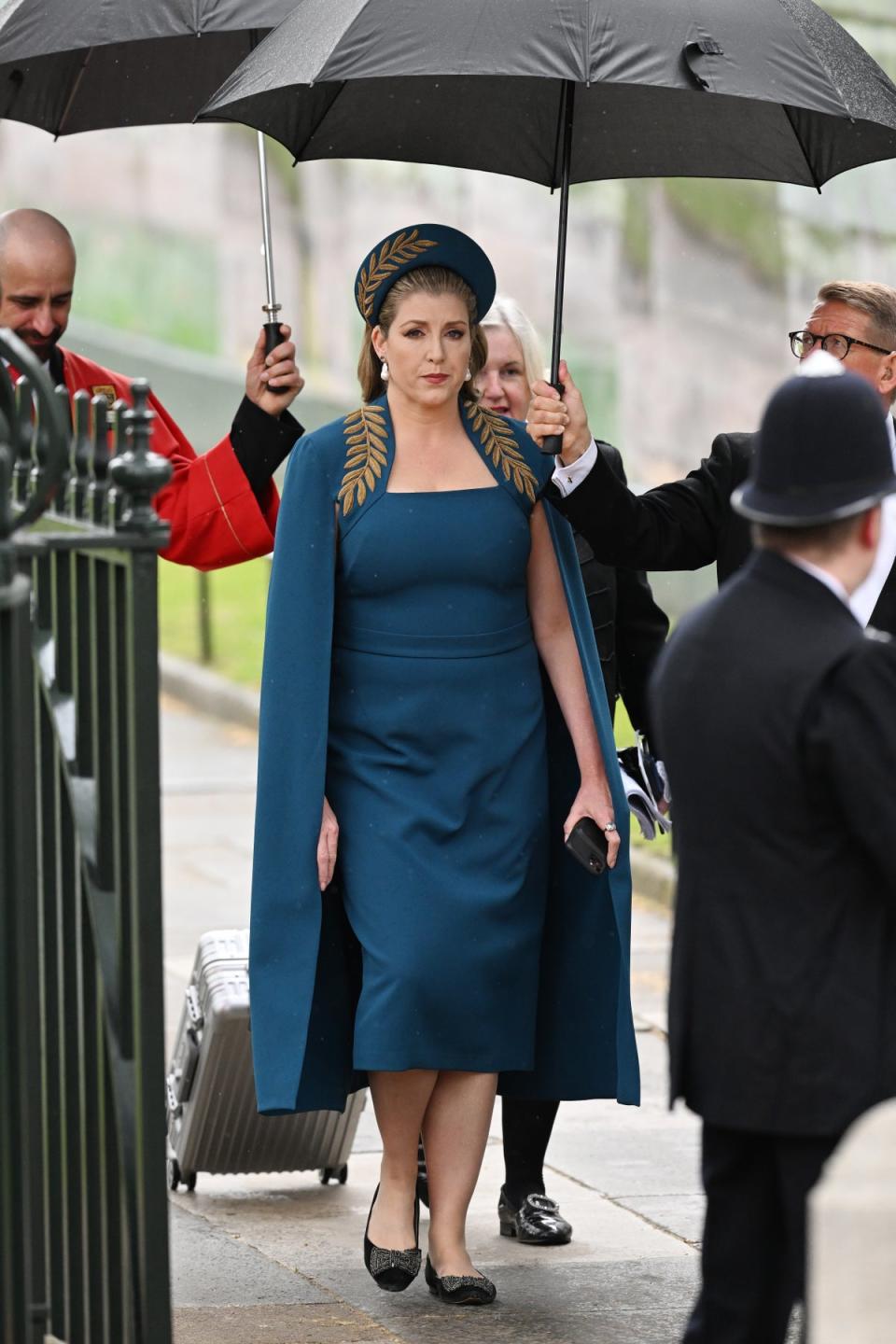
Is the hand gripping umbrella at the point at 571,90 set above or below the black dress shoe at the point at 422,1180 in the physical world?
above

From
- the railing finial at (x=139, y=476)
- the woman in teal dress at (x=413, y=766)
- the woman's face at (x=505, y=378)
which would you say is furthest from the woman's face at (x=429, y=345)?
the railing finial at (x=139, y=476)

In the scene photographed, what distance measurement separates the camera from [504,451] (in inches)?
184

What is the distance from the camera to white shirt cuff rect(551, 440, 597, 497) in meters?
4.59

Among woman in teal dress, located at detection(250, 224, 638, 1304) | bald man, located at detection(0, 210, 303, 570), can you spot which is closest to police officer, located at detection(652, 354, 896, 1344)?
woman in teal dress, located at detection(250, 224, 638, 1304)

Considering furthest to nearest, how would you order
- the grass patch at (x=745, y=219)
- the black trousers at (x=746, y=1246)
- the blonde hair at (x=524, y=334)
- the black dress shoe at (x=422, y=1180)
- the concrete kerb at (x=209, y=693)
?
the concrete kerb at (x=209, y=693) → the grass patch at (x=745, y=219) → the blonde hair at (x=524, y=334) → the black dress shoe at (x=422, y=1180) → the black trousers at (x=746, y=1246)

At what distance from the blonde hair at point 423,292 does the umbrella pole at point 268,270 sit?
29 centimetres

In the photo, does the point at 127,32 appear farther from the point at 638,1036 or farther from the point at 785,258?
the point at 785,258

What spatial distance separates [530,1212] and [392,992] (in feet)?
2.75

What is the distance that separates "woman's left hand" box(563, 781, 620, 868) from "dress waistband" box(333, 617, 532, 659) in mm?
326

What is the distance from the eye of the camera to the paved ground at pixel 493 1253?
4.38 meters

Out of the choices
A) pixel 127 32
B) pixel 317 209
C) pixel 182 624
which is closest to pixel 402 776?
pixel 127 32

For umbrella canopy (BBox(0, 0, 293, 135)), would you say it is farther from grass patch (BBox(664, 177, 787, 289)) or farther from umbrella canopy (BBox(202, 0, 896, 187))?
grass patch (BBox(664, 177, 787, 289))

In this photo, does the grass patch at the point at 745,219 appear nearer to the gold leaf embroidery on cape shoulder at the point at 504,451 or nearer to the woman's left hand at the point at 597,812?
the gold leaf embroidery on cape shoulder at the point at 504,451

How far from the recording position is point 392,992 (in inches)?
175
